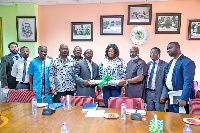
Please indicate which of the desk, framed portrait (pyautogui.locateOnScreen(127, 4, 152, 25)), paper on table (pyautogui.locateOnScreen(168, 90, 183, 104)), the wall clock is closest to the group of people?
paper on table (pyautogui.locateOnScreen(168, 90, 183, 104))

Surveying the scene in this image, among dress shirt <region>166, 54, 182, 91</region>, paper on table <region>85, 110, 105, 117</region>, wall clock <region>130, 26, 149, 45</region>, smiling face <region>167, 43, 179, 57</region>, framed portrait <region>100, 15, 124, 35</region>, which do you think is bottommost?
paper on table <region>85, 110, 105, 117</region>

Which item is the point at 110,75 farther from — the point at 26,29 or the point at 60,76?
the point at 26,29

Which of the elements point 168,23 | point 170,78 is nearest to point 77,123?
point 170,78

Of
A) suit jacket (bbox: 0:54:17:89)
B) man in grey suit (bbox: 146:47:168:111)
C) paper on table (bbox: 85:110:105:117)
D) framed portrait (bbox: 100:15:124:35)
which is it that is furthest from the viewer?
framed portrait (bbox: 100:15:124:35)

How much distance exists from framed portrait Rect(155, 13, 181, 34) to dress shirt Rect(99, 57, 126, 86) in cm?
208

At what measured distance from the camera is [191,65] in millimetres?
2836

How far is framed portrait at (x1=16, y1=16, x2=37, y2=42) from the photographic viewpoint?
5.25 metres

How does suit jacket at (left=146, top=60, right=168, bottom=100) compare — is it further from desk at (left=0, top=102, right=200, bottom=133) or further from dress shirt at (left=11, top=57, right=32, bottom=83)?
dress shirt at (left=11, top=57, right=32, bottom=83)

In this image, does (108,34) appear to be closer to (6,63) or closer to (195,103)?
(6,63)

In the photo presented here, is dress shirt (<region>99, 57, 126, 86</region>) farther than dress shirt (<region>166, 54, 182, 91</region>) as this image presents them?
Yes

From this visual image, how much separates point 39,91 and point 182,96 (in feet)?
8.14

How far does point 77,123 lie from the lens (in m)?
1.94

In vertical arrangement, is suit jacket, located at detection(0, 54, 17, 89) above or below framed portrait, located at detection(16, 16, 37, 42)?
below

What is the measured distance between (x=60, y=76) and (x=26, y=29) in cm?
266
